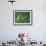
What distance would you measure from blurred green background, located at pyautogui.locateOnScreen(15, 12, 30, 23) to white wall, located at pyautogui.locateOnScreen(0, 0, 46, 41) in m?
0.17

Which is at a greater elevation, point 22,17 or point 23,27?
point 22,17

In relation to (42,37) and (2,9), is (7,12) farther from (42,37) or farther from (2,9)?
(42,37)

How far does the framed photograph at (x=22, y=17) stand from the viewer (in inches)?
184

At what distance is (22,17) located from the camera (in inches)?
185

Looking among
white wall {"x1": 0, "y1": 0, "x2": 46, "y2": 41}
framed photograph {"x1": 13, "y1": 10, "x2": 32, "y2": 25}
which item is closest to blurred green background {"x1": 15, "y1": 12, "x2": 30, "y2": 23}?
framed photograph {"x1": 13, "y1": 10, "x2": 32, "y2": 25}

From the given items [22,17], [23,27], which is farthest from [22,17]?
[23,27]

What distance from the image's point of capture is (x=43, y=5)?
15.5ft

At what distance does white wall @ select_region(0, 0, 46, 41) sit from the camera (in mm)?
4660

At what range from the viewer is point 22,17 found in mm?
4688

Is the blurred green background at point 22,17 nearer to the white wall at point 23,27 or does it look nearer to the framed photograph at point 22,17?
the framed photograph at point 22,17

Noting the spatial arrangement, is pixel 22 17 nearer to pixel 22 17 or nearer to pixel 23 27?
pixel 22 17

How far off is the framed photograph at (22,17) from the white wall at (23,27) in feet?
0.34

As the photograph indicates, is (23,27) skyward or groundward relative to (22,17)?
groundward

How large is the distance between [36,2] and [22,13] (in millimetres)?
616
